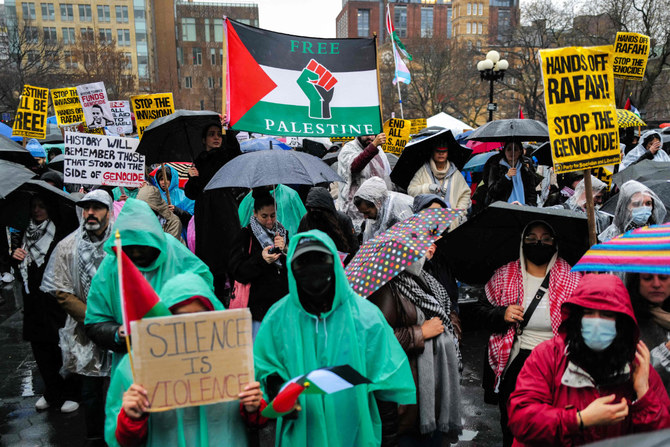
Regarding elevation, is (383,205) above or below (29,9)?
below

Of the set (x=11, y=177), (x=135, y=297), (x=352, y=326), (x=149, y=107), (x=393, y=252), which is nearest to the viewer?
(x=135, y=297)

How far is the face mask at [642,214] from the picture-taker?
4199 mm

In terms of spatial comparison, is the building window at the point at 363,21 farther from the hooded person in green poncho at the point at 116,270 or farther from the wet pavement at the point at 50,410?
the hooded person in green poncho at the point at 116,270

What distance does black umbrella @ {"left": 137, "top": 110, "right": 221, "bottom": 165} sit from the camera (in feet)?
22.2

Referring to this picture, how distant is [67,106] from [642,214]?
30.6 feet

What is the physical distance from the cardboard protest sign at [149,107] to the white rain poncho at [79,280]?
4.45m

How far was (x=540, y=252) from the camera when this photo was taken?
3742mm

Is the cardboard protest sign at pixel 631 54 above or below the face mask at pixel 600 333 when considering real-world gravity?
above

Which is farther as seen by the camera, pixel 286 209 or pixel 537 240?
pixel 286 209

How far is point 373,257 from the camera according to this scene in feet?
11.0

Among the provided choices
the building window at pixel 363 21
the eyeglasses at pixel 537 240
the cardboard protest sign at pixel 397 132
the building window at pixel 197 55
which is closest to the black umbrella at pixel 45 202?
the eyeglasses at pixel 537 240

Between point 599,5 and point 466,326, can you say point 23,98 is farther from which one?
point 599,5

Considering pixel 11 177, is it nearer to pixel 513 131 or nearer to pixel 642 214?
pixel 642 214

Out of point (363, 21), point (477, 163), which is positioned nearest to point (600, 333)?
point (477, 163)
